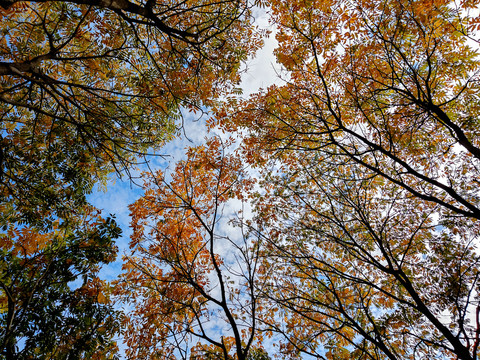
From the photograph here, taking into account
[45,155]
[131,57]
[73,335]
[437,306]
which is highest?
[131,57]

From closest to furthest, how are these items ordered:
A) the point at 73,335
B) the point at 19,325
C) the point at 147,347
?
the point at 19,325 < the point at 73,335 < the point at 147,347

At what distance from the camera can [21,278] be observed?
5020mm

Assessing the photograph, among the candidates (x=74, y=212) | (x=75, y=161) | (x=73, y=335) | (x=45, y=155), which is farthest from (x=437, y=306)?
(x=45, y=155)

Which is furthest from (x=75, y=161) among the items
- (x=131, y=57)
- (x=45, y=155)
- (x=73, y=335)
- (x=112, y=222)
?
(x=73, y=335)

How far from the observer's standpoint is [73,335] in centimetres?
492

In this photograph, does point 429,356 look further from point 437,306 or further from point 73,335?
point 73,335

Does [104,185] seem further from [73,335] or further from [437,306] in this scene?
[437,306]

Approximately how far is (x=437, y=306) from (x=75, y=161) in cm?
Answer: 953

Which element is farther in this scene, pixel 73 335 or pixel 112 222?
pixel 112 222

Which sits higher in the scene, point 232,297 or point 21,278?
point 21,278

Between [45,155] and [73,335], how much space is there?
4.25m

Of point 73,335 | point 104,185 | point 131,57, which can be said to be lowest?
point 73,335

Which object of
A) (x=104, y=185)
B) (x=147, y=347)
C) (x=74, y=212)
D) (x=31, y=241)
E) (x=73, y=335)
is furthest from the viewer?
(x=104, y=185)

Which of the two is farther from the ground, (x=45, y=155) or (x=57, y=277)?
(x=45, y=155)
